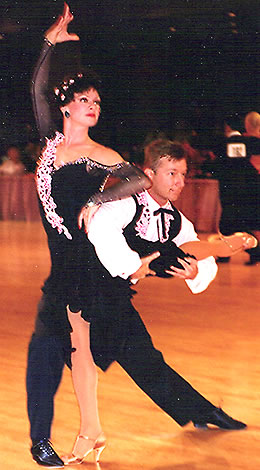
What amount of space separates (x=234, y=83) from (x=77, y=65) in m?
14.3

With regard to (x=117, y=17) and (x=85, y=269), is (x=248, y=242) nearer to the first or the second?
(x=85, y=269)

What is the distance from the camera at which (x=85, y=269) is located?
2.96m

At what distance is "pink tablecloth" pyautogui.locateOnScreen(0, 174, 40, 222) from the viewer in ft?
47.3

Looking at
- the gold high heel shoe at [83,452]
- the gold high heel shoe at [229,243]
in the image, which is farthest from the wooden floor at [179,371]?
the gold high heel shoe at [229,243]

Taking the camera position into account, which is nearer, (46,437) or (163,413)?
(46,437)

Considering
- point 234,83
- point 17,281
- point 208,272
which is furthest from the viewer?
point 234,83

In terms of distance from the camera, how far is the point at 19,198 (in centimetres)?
1479

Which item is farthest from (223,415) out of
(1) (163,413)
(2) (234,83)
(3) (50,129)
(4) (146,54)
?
(4) (146,54)

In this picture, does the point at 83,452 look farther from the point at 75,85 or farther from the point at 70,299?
the point at 75,85

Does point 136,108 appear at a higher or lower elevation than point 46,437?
higher

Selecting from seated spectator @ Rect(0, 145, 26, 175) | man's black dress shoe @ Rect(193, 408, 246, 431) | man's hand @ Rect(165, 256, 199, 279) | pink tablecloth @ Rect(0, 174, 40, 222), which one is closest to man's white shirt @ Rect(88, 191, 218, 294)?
man's hand @ Rect(165, 256, 199, 279)

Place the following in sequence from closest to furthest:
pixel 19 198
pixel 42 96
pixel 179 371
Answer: pixel 42 96
pixel 179 371
pixel 19 198

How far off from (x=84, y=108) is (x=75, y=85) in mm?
86

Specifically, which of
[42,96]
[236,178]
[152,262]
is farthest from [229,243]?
[236,178]
